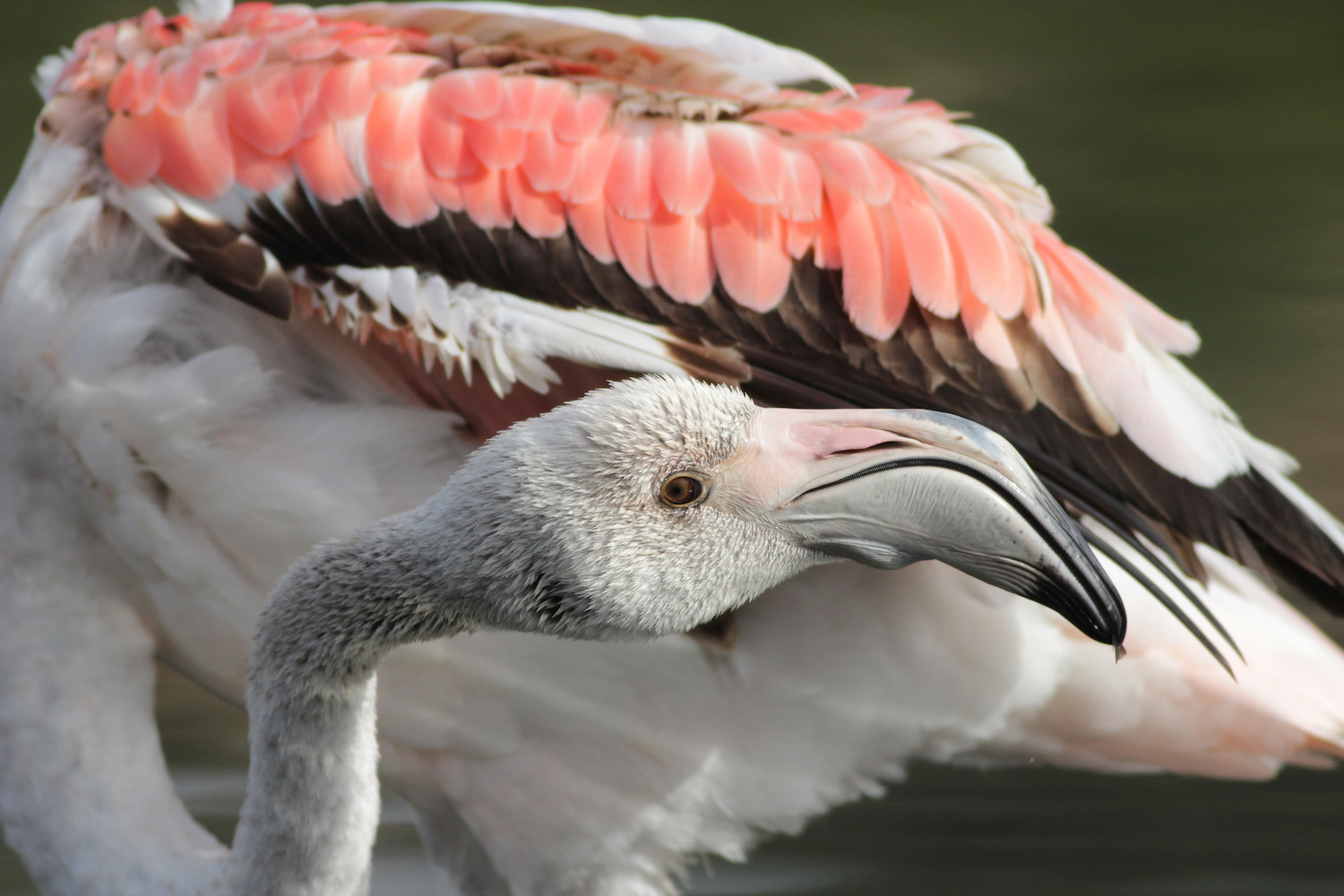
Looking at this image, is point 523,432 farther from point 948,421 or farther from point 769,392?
point 769,392

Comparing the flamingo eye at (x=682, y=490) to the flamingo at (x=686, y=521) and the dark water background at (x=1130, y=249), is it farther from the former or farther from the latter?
the dark water background at (x=1130, y=249)

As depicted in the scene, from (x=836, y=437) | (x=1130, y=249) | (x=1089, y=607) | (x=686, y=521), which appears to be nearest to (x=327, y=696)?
(x=686, y=521)

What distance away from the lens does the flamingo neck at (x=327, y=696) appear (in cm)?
141

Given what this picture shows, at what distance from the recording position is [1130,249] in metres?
5.12

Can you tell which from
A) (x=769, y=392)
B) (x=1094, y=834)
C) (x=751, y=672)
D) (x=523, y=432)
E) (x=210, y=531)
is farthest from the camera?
(x=1094, y=834)

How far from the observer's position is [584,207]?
6.51 ft

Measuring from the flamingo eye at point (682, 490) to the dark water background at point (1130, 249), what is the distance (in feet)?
5.54

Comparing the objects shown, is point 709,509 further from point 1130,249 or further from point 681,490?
point 1130,249

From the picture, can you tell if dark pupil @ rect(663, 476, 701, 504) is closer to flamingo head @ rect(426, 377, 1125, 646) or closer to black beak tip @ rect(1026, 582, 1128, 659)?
flamingo head @ rect(426, 377, 1125, 646)

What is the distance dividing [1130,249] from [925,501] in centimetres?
409

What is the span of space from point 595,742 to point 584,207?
2.65 feet

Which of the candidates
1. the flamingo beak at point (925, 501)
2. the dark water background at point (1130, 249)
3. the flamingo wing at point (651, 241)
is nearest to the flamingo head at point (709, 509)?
the flamingo beak at point (925, 501)

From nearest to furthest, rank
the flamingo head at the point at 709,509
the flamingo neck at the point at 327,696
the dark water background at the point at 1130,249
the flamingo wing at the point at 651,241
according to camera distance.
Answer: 1. the flamingo head at the point at 709,509
2. the flamingo neck at the point at 327,696
3. the flamingo wing at the point at 651,241
4. the dark water background at the point at 1130,249

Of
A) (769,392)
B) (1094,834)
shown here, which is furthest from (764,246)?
(1094,834)
